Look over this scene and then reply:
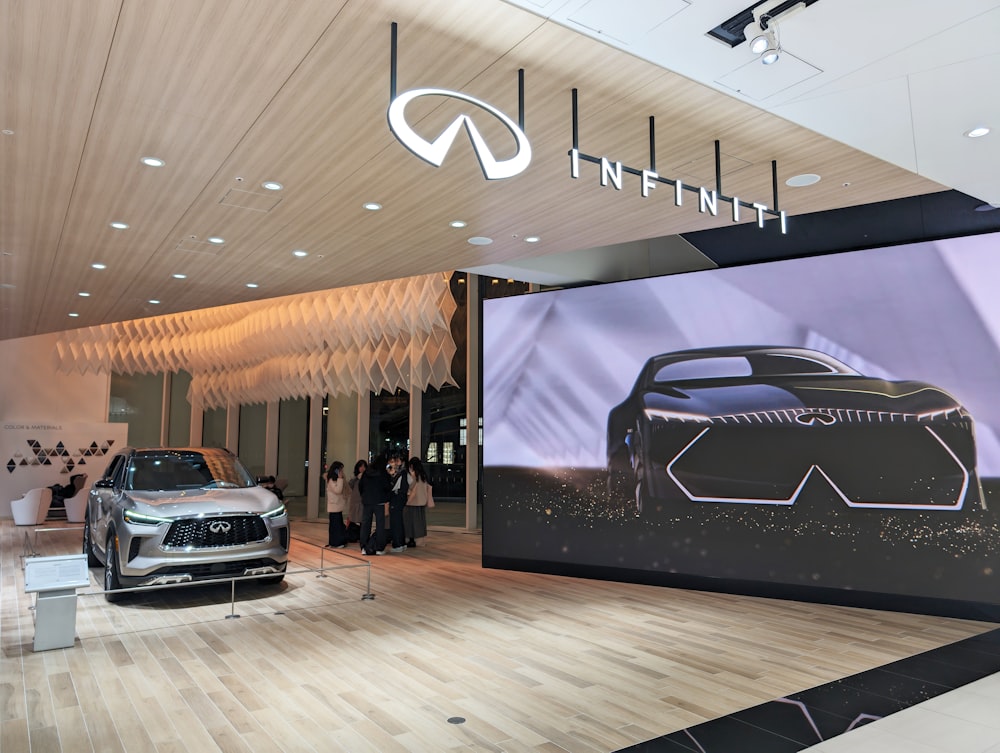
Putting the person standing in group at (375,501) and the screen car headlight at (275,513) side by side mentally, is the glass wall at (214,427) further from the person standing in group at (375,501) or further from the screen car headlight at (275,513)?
the screen car headlight at (275,513)

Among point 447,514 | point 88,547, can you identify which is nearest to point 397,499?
point 447,514

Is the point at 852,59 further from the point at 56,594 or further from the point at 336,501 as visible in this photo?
the point at 336,501

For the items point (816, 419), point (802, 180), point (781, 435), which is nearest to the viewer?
point (802, 180)

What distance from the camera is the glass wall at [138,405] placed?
18609 millimetres

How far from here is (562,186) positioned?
5.57 meters

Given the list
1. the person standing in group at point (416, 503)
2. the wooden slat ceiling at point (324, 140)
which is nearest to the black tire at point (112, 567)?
the wooden slat ceiling at point (324, 140)

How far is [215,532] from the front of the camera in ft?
21.9

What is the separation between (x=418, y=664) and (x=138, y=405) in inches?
Result: 679

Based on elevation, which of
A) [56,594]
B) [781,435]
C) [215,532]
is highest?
[781,435]

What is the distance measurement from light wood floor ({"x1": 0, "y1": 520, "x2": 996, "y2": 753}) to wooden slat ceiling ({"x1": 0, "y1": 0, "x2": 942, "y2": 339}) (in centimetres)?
357

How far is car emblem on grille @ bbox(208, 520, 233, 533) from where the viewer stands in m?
6.65

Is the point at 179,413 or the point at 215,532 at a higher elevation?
the point at 179,413

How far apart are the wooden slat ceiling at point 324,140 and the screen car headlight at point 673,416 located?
2021mm

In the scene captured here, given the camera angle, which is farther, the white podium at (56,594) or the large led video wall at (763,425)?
the large led video wall at (763,425)
